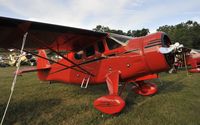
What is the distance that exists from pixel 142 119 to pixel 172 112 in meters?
1.01

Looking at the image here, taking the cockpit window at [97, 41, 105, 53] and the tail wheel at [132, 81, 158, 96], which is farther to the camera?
the tail wheel at [132, 81, 158, 96]

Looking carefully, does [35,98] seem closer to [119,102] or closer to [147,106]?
[119,102]

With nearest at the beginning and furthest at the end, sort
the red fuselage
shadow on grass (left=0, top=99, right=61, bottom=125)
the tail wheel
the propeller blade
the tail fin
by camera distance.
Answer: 1. shadow on grass (left=0, top=99, right=61, bottom=125)
2. the propeller blade
3. the red fuselage
4. the tail wheel
5. the tail fin

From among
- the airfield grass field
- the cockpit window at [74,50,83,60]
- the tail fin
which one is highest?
the cockpit window at [74,50,83,60]

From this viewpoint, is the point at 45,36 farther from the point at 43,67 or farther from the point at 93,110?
the point at 43,67

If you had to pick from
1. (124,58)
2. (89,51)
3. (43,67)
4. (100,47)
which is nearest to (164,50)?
(124,58)

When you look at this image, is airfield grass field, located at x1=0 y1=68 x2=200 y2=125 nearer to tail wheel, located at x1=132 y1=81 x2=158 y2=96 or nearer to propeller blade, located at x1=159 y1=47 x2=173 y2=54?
tail wheel, located at x1=132 y1=81 x2=158 y2=96

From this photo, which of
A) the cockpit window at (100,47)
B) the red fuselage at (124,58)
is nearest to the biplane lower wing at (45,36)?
the cockpit window at (100,47)

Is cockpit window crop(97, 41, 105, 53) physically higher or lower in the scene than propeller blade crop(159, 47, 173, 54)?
higher

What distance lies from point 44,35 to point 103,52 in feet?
6.44

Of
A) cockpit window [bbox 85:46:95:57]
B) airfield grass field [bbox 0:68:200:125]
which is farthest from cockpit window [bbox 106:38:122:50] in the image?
airfield grass field [bbox 0:68:200:125]

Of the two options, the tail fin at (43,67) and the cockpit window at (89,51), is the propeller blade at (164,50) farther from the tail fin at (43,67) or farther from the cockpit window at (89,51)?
the tail fin at (43,67)

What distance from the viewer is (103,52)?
21.2ft

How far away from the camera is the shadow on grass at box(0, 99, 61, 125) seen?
16.0ft
